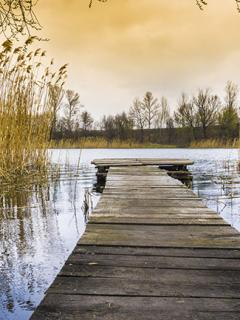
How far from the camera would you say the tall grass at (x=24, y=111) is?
556 cm

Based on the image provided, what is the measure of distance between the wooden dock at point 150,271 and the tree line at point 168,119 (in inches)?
1045

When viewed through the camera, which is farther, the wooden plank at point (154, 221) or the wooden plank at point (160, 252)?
the wooden plank at point (154, 221)

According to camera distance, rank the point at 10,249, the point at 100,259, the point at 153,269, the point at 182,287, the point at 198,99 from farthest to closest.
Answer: the point at 198,99
the point at 10,249
the point at 100,259
the point at 153,269
the point at 182,287

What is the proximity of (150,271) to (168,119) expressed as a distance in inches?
1299

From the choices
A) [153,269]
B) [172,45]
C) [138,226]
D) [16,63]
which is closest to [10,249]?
[138,226]

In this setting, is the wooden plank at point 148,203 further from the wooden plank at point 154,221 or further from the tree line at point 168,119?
the tree line at point 168,119

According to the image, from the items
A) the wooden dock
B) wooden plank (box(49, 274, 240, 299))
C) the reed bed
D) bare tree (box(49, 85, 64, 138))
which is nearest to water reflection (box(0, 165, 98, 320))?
the wooden dock

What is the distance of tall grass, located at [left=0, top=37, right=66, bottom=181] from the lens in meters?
5.56

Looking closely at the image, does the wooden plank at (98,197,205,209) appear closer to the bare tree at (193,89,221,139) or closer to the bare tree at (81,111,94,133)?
the bare tree at (193,89,221,139)

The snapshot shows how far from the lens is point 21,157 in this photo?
236 inches

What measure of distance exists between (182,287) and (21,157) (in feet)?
16.3

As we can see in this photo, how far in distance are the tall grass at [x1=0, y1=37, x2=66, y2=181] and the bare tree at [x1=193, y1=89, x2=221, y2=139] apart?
26.6m

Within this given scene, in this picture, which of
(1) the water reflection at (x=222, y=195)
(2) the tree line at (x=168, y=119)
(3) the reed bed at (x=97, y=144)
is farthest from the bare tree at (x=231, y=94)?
(1) the water reflection at (x=222, y=195)

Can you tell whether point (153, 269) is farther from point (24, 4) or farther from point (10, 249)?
point (24, 4)
